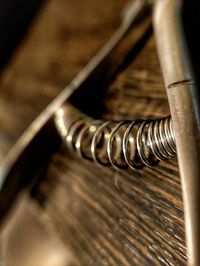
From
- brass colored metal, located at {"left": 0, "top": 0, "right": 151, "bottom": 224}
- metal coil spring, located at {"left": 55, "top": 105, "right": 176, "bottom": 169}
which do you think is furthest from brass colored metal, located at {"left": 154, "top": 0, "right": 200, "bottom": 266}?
brass colored metal, located at {"left": 0, "top": 0, "right": 151, "bottom": 224}

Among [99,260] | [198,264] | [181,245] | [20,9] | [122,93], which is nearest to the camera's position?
[198,264]

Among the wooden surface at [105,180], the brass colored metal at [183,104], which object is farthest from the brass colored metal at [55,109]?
the brass colored metal at [183,104]

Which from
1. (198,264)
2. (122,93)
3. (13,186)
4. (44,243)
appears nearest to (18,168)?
(13,186)

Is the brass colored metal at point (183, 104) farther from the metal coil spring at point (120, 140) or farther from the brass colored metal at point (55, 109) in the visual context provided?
the brass colored metal at point (55, 109)

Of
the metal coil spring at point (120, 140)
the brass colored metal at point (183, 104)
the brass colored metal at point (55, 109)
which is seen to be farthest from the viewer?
the brass colored metal at point (55, 109)

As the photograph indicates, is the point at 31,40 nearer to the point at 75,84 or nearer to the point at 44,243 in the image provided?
the point at 75,84

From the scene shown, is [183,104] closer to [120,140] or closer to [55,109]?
[120,140]
